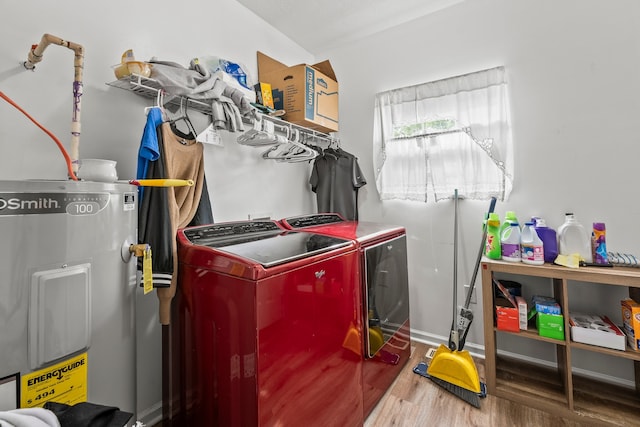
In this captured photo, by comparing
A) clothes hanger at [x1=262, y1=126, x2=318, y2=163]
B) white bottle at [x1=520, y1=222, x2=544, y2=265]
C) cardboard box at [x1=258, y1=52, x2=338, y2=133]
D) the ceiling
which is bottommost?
white bottle at [x1=520, y1=222, x2=544, y2=265]

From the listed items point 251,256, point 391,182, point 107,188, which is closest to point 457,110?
point 391,182

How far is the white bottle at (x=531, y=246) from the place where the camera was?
1.76m

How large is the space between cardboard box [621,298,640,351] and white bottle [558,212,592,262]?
0.31 metres

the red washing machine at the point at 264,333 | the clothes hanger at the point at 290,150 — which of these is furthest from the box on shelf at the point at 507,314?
the clothes hanger at the point at 290,150

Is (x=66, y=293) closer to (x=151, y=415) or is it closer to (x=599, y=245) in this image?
(x=151, y=415)

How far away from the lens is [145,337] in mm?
1559

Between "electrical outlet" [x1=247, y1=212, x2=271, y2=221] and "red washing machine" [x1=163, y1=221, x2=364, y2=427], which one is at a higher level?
"electrical outlet" [x1=247, y1=212, x2=271, y2=221]

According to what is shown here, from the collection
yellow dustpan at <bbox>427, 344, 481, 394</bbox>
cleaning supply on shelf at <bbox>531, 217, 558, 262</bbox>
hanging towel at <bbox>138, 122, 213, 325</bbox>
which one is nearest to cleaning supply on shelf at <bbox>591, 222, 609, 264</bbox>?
cleaning supply on shelf at <bbox>531, 217, 558, 262</bbox>

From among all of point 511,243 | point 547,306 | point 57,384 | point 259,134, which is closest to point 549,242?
point 511,243

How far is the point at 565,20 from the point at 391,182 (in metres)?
1.63

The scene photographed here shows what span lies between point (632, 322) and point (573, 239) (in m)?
0.52

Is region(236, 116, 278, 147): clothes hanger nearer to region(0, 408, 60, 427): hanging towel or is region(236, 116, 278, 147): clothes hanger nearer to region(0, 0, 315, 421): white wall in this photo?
region(0, 0, 315, 421): white wall

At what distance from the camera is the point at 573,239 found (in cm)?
179

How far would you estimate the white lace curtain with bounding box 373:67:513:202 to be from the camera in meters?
2.14
